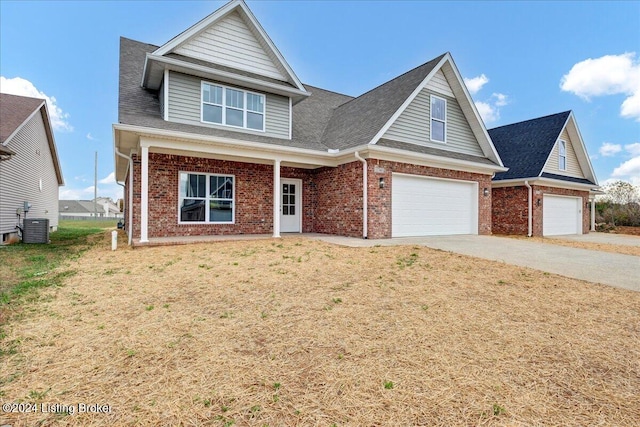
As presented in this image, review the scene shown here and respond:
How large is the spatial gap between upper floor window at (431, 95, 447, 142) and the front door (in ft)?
18.7

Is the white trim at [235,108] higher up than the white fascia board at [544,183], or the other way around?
the white trim at [235,108]

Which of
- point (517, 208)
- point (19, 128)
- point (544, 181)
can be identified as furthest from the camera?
point (517, 208)

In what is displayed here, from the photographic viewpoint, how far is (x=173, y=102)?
10.3m

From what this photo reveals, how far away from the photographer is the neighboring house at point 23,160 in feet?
37.9

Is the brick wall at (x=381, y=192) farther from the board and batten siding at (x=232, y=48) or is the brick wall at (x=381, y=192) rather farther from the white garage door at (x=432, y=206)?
the board and batten siding at (x=232, y=48)

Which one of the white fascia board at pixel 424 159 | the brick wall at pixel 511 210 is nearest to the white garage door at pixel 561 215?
the brick wall at pixel 511 210

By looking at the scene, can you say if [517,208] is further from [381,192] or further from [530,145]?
[381,192]

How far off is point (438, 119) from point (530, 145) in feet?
26.0

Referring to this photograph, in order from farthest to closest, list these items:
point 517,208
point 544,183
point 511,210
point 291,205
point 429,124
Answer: point 511,210
point 517,208
point 544,183
point 291,205
point 429,124

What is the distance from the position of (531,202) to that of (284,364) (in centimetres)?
1666

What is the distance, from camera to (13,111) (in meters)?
13.4

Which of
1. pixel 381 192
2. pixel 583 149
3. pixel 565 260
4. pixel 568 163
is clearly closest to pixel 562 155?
pixel 568 163

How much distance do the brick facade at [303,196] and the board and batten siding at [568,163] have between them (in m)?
5.33

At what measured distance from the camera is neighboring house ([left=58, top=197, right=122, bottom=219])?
6812cm
